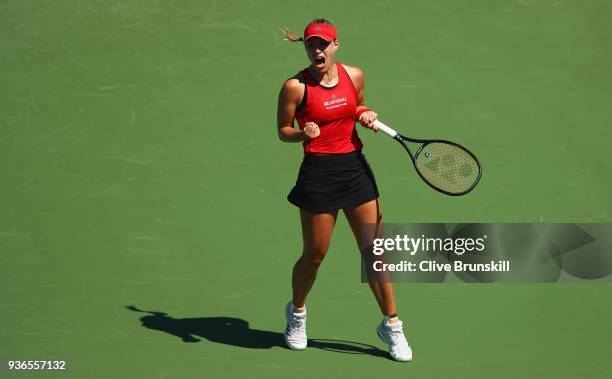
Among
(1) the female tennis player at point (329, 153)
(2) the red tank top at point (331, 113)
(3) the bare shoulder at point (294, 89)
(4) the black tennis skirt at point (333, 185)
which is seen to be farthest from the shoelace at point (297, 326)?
(3) the bare shoulder at point (294, 89)

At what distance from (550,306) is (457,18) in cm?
406

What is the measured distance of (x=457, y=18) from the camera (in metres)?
11.5

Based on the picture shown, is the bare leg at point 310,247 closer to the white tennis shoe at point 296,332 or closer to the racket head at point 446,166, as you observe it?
the white tennis shoe at point 296,332

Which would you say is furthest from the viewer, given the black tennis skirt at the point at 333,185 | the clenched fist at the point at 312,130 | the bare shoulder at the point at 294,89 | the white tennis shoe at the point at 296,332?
the white tennis shoe at the point at 296,332

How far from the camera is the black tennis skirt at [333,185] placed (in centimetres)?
764

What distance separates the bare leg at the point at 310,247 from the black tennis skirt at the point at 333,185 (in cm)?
7

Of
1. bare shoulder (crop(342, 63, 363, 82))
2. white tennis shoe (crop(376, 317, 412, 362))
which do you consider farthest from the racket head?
white tennis shoe (crop(376, 317, 412, 362))

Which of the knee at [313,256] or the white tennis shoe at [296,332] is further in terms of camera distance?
the white tennis shoe at [296,332]

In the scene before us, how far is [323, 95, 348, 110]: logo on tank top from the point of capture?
7559 mm

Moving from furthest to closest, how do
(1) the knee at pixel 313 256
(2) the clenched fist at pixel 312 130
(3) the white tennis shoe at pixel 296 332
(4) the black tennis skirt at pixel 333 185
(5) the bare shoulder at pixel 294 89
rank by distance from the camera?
(3) the white tennis shoe at pixel 296 332
(1) the knee at pixel 313 256
(4) the black tennis skirt at pixel 333 185
(5) the bare shoulder at pixel 294 89
(2) the clenched fist at pixel 312 130

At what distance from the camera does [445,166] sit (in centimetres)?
790

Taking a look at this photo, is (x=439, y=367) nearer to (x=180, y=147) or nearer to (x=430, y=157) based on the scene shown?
(x=430, y=157)

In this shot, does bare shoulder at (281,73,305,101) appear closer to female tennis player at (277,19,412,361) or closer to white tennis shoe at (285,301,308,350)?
female tennis player at (277,19,412,361)

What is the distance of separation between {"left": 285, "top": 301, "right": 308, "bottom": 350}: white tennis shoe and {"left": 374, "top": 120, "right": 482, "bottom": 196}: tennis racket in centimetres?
127
